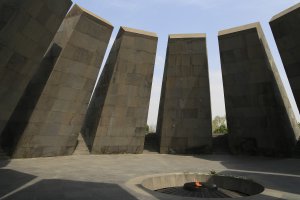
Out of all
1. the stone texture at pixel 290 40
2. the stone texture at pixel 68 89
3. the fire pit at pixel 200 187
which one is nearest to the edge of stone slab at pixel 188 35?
the stone texture at pixel 68 89

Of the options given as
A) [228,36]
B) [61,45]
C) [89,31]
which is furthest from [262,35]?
[61,45]

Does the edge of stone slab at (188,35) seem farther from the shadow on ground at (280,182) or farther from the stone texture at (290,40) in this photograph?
the shadow on ground at (280,182)

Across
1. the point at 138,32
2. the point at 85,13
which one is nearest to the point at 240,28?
the point at 138,32

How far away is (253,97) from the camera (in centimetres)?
1700

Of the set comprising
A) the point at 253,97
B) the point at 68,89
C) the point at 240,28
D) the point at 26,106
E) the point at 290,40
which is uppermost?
the point at 240,28

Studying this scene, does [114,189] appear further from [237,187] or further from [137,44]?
[137,44]

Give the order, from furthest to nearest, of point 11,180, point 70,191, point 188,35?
1. point 188,35
2. point 11,180
3. point 70,191

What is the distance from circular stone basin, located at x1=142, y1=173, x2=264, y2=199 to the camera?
8.33m

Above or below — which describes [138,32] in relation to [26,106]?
above

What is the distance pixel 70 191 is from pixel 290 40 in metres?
12.5

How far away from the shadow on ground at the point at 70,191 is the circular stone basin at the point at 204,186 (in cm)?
152

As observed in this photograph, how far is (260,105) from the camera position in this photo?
55.0 ft

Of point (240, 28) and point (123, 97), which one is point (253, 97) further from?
point (123, 97)

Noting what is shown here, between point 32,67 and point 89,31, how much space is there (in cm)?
624
